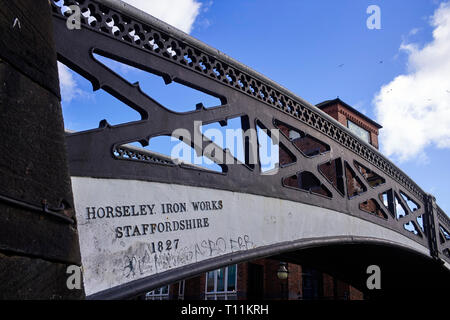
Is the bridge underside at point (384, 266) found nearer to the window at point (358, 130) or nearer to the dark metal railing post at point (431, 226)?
the dark metal railing post at point (431, 226)

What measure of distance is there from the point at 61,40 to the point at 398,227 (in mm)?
9412

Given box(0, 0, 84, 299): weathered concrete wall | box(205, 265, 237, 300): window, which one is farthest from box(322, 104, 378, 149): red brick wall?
box(0, 0, 84, 299): weathered concrete wall

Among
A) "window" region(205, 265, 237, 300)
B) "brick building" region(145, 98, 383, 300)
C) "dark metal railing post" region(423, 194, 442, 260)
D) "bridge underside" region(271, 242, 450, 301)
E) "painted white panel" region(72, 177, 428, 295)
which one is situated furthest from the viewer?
"window" region(205, 265, 237, 300)

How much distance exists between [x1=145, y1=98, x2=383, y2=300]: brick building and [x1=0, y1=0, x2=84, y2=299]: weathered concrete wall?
16.2m

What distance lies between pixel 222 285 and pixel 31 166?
23148mm

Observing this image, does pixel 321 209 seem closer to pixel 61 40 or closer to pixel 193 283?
pixel 61 40

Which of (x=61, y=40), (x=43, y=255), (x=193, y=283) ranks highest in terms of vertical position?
(x=61, y=40)

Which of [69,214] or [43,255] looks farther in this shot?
[69,214]

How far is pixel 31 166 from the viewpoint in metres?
2.27

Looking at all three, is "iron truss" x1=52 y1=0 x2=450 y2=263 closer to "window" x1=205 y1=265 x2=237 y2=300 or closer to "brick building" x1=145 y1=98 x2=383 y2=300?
"brick building" x1=145 y1=98 x2=383 y2=300

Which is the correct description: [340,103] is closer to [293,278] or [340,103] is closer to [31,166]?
[293,278]

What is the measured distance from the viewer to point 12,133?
221cm

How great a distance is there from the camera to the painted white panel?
13.6ft

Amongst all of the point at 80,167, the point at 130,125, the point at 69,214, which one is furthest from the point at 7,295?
the point at 130,125
